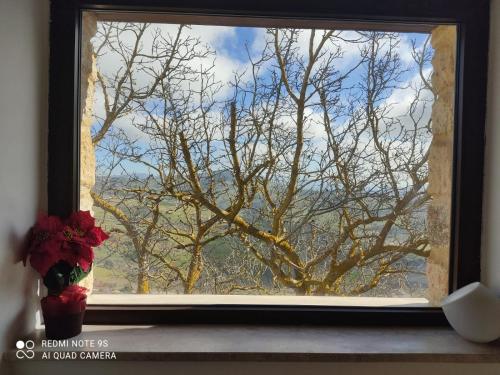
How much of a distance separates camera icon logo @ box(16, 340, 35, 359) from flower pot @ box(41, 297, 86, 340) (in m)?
0.05

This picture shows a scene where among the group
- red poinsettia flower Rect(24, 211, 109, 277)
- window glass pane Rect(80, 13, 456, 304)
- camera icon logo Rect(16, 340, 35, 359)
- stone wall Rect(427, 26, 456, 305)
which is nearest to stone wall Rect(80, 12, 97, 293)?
window glass pane Rect(80, 13, 456, 304)

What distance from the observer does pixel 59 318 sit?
1057mm

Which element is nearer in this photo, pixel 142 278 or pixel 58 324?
pixel 58 324

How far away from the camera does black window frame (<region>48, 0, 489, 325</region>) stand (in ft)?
3.84

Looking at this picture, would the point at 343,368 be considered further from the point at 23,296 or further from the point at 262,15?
the point at 262,15

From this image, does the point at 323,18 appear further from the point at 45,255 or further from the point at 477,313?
the point at 45,255

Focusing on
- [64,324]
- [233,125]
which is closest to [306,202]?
[233,125]

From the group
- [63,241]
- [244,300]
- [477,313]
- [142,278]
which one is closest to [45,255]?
[63,241]

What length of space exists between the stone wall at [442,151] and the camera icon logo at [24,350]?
1290 mm

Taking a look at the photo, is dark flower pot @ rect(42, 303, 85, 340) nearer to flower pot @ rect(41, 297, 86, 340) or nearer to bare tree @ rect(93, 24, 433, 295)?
flower pot @ rect(41, 297, 86, 340)

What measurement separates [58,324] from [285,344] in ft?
2.18

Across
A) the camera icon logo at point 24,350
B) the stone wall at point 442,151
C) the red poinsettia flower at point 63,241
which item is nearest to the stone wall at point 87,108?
the red poinsettia flower at point 63,241

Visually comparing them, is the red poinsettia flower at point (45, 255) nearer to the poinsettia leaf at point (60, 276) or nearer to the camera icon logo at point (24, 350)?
the poinsettia leaf at point (60, 276)

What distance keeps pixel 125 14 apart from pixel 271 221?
0.85 meters
